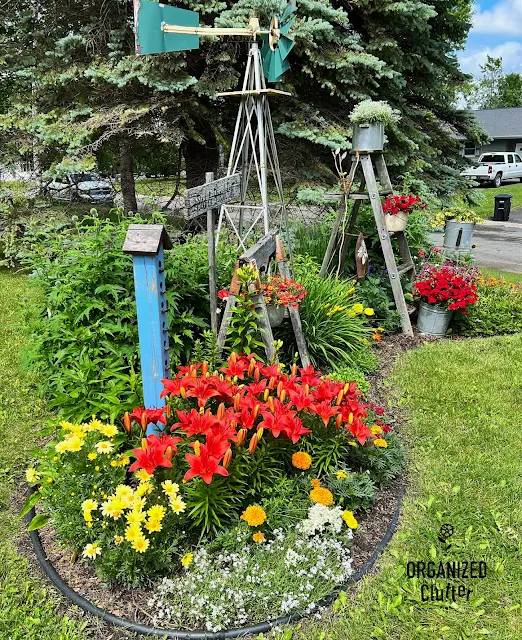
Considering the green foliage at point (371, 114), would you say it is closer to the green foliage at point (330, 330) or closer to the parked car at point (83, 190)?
the green foliage at point (330, 330)

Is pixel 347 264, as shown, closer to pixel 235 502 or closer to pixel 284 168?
pixel 284 168

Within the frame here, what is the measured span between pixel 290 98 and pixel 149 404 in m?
5.32

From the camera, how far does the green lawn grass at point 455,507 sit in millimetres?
1951

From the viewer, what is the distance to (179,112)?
6305mm

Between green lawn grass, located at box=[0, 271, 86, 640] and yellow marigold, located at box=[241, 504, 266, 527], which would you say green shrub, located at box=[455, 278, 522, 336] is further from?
green lawn grass, located at box=[0, 271, 86, 640]

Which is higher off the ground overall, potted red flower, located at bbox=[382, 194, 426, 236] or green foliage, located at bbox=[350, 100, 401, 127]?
green foliage, located at bbox=[350, 100, 401, 127]

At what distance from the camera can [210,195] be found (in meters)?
2.80

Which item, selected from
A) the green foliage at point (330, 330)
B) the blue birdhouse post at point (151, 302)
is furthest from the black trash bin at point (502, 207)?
the blue birdhouse post at point (151, 302)

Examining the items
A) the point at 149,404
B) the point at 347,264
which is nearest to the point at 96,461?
the point at 149,404

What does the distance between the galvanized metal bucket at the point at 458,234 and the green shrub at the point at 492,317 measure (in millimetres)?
639

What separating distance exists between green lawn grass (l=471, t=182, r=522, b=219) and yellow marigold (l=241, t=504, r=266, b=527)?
12038 mm

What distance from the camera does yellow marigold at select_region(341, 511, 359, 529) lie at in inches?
88.4

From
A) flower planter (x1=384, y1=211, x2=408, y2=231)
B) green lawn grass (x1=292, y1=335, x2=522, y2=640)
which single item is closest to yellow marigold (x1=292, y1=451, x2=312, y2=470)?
green lawn grass (x1=292, y1=335, x2=522, y2=640)

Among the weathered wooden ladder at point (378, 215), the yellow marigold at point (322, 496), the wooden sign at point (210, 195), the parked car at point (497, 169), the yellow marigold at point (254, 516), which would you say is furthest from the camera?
the parked car at point (497, 169)
